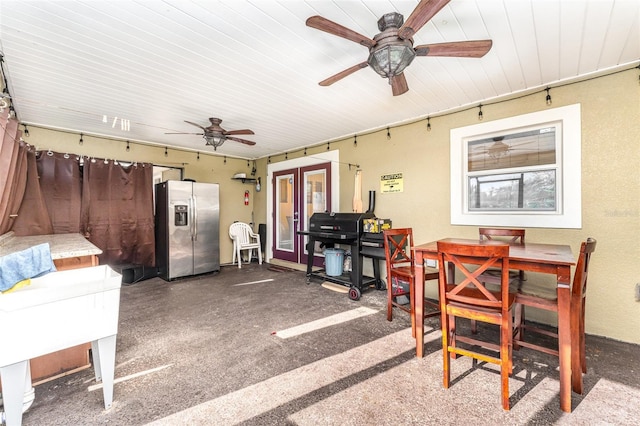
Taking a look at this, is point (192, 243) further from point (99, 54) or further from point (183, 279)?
point (99, 54)

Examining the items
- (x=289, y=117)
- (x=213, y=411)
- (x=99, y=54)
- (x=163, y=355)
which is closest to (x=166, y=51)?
(x=99, y=54)

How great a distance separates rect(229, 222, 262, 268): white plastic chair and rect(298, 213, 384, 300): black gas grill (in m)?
1.99

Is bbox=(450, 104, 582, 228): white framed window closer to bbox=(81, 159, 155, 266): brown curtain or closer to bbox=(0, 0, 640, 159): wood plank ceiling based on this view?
bbox=(0, 0, 640, 159): wood plank ceiling

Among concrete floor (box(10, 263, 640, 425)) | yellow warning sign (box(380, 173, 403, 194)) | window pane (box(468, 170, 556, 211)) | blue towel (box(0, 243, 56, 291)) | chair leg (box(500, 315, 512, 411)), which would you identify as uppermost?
yellow warning sign (box(380, 173, 403, 194))

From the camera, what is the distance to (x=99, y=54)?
2.40 metres

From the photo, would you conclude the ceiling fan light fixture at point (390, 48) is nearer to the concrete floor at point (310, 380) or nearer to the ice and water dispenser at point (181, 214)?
the concrete floor at point (310, 380)

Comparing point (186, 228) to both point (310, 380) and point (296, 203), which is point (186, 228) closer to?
point (296, 203)

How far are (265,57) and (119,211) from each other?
3879mm

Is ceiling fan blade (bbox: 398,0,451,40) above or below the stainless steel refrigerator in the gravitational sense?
above

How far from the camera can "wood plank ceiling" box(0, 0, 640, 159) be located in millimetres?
1902

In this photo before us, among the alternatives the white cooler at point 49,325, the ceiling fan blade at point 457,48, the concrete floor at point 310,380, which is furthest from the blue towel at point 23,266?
the ceiling fan blade at point 457,48

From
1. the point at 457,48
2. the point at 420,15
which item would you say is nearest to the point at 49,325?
the point at 420,15

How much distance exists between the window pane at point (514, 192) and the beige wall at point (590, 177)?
0.92 ft

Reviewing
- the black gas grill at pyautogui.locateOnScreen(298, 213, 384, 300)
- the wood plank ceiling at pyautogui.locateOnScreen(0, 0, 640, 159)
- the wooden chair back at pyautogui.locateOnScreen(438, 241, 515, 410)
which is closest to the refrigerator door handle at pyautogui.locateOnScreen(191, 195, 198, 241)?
the wood plank ceiling at pyautogui.locateOnScreen(0, 0, 640, 159)
